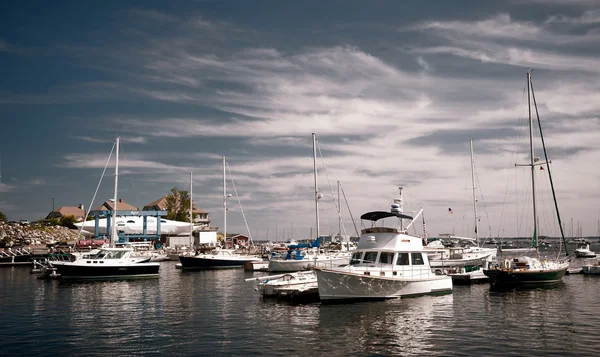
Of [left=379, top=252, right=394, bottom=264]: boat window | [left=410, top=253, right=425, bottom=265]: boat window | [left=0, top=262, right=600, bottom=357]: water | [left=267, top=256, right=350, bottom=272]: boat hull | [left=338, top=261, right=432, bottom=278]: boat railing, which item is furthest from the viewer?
[left=267, top=256, right=350, bottom=272]: boat hull

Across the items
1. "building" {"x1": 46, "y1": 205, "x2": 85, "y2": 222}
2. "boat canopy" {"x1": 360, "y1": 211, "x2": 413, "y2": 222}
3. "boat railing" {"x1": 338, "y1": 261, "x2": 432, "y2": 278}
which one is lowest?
"boat railing" {"x1": 338, "y1": 261, "x2": 432, "y2": 278}

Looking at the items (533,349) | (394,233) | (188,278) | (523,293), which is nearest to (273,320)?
(394,233)

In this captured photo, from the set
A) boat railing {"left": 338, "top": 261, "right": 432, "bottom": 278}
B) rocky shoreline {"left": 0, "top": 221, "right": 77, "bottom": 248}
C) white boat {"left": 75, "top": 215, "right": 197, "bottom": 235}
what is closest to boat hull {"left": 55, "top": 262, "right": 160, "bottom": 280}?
boat railing {"left": 338, "top": 261, "right": 432, "bottom": 278}

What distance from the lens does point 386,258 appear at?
28.4 meters

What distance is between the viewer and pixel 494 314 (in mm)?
23891

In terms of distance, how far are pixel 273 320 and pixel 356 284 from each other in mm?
6005

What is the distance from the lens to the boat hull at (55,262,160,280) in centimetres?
4397

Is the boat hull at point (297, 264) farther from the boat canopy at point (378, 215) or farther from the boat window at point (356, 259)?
the boat window at point (356, 259)

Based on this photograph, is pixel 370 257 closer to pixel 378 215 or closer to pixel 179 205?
pixel 378 215

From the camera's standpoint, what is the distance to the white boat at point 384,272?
26516mm

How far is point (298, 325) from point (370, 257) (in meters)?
8.94

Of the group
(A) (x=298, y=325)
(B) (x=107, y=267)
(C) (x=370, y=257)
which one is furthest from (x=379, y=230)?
(B) (x=107, y=267)

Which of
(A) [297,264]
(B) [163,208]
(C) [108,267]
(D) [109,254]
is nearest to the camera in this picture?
(C) [108,267]

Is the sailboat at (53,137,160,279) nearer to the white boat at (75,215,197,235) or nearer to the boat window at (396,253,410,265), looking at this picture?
the boat window at (396,253,410,265)
